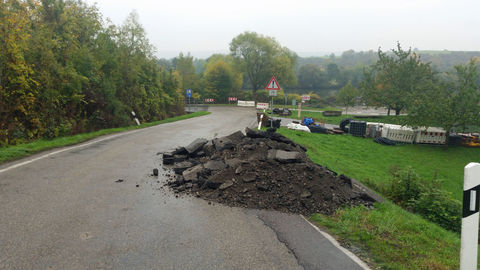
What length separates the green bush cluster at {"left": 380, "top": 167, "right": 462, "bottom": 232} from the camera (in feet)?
24.0

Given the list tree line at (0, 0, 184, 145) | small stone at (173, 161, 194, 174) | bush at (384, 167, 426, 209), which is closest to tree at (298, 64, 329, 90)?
tree line at (0, 0, 184, 145)

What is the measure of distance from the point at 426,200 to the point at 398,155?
16448mm

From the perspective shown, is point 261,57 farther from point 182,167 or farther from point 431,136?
point 182,167

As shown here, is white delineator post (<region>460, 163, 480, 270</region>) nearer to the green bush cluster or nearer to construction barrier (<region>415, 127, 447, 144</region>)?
the green bush cluster

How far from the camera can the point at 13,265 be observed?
3.65m

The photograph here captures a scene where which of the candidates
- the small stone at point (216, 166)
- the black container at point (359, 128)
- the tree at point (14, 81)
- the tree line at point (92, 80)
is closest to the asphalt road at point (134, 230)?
the small stone at point (216, 166)

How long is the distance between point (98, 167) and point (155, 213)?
4.02 m

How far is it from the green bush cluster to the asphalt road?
4140 mm

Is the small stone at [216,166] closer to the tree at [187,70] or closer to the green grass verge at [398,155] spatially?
the green grass verge at [398,155]

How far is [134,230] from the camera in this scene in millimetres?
4820

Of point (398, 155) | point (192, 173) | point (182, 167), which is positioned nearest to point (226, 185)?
point (192, 173)

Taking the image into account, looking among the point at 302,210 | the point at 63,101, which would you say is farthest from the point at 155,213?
the point at 63,101

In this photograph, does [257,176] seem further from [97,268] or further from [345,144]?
[345,144]

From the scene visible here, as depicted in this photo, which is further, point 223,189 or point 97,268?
point 223,189
